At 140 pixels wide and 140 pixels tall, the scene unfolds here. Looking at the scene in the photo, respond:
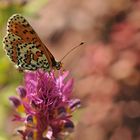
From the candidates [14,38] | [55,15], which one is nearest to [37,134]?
[14,38]

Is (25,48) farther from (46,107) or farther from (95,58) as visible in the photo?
(95,58)

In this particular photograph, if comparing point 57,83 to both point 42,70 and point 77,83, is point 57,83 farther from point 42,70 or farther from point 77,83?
point 77,83

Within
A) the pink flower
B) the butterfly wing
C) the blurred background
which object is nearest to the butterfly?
the butterfly wing

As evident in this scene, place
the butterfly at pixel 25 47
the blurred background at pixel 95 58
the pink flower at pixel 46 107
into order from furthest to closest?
the blurred background at pixel 95 58, the butterfly at pixel 25 47, the pink flower at pixel 46 107

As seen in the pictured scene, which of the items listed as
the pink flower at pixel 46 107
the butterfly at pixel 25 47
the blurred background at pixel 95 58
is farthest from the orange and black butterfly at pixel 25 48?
the blurred background at pixel 95 58

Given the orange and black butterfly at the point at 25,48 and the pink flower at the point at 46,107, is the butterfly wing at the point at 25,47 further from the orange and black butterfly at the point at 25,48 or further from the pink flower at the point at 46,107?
the pink flower at the point at 46,107

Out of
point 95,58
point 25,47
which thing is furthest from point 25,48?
point 95,58

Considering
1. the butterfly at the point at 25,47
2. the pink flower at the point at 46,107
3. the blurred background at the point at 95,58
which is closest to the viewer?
the pink flower at the point at 46,107
